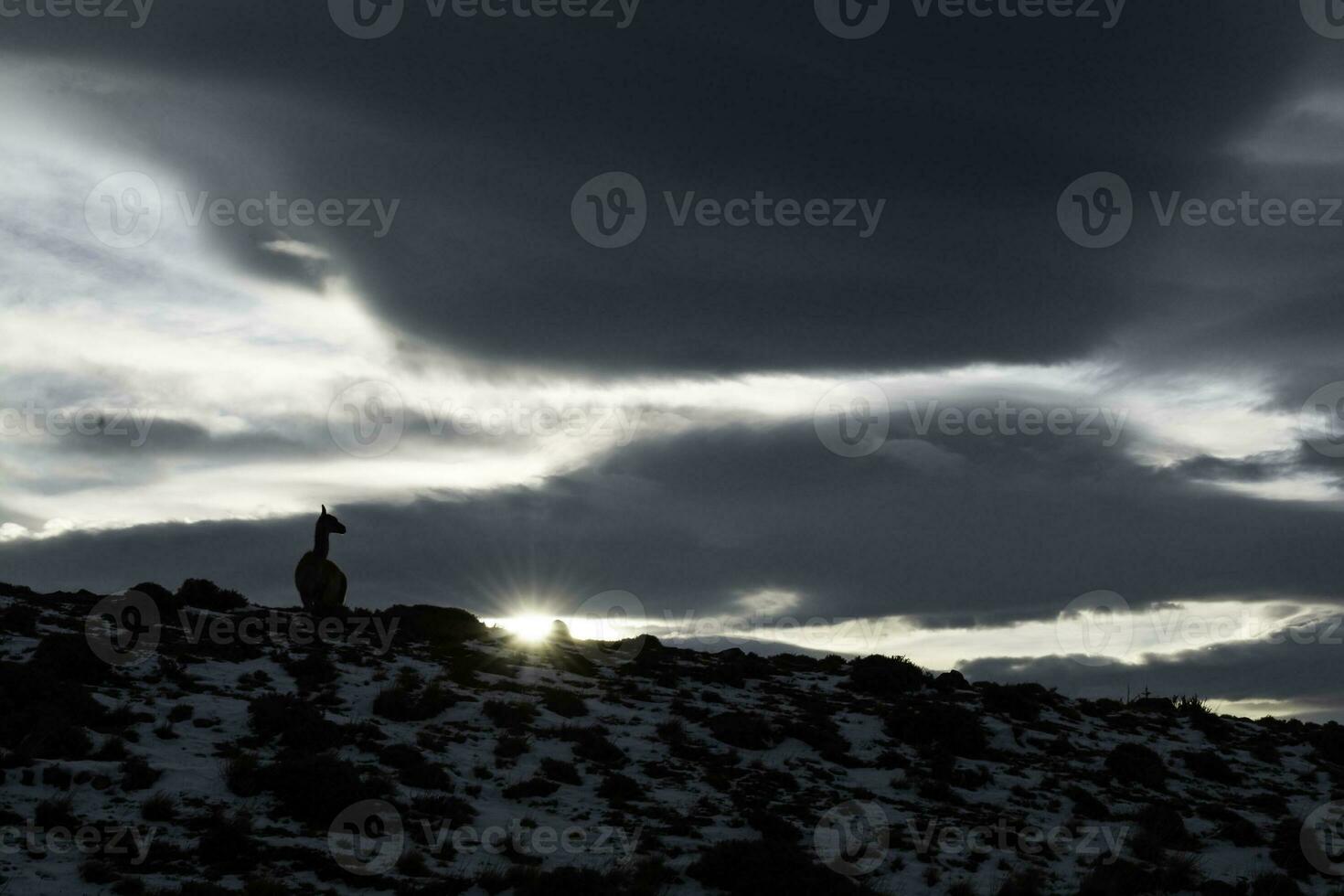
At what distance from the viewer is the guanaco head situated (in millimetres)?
30406

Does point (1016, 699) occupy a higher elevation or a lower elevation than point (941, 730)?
higher

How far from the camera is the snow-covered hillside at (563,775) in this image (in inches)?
592

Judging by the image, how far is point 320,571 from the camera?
30.6 metres

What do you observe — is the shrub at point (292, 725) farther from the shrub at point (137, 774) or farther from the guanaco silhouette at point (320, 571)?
the guanaco silhouette at point (320, 571)

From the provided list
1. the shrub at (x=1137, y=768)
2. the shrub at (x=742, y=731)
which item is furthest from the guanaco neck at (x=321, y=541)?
the shrub at (x=1137, y=768)

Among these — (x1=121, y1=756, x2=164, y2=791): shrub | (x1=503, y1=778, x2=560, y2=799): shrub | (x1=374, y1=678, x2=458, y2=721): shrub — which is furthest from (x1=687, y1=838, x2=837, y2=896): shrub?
(x1=121, y1=756, x2=164, y2=791): shrub

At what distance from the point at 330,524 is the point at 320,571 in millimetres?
1482

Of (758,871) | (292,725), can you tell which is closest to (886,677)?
(758,871)

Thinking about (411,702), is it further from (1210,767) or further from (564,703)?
(1210,767)

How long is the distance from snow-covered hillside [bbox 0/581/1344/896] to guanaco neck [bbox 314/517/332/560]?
2.07m

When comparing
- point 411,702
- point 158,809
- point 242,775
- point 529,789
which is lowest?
point 158,809

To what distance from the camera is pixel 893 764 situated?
2292cm

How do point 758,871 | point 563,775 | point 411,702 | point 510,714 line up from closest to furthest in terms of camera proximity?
1. point 758,871
2. point 563,775
3. point 411,702
4. point 510,714

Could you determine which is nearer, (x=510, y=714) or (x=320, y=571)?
(x=510, y=714)
